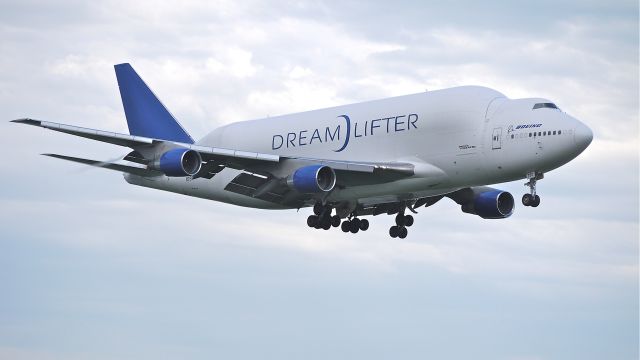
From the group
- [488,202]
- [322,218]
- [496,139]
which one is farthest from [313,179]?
[488,202]

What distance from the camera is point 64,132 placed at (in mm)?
55344

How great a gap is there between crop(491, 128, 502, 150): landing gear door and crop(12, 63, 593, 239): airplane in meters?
0.04

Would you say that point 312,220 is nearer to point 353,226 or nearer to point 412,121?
point 353,226

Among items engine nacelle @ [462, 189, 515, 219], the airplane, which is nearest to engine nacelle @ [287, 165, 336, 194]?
the airplane

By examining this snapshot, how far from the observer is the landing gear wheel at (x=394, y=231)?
209 ft

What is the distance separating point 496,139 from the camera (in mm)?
54500

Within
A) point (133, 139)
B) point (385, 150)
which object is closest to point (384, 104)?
Result: point (385, 150)

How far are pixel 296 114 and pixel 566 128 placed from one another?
50.5ft

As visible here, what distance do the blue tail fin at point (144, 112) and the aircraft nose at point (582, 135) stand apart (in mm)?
24891

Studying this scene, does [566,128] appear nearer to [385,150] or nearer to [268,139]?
[385,150]

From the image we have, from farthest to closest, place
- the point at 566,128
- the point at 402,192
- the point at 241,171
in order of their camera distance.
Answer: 1. the point at 241,171
2. the point at 402,192
3. the point at 566,128

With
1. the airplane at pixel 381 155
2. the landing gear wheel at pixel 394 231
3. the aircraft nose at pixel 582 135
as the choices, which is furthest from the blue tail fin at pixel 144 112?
the aircraft nose at pixel 582 135

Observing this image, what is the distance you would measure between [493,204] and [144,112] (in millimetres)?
20787

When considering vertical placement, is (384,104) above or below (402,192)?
above
